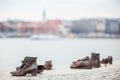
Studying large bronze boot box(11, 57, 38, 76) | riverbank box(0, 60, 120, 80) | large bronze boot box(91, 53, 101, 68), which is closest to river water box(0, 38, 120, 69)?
large bronze boot box(91, 53, 101, 68)

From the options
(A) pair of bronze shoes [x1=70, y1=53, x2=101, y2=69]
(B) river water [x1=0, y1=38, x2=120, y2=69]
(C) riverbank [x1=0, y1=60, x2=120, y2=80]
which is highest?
(A) pair of bronze shoes [x1=70, y1=53, x2=101, y2=69]

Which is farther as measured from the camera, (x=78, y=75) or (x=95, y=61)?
(x=95, y=61)

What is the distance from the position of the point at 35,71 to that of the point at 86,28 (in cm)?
2098

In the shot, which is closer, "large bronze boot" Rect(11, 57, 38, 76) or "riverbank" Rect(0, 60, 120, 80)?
"riverbank" Rect(0, 60, 120, 80)

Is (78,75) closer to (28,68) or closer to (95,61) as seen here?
(28,68)

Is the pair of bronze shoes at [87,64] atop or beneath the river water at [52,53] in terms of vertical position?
atop

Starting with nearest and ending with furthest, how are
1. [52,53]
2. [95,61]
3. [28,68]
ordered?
[28,68], [95,61], [52,53]

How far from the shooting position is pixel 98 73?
8.41 metres

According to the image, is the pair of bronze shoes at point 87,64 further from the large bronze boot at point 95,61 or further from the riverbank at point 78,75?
the riverbank at point 78,75

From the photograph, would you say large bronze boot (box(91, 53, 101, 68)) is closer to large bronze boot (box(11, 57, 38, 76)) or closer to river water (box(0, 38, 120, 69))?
large bronze boot (box(11, 57, 38, 76))

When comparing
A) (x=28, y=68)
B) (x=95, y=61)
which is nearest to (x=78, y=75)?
(x=28, y=68)

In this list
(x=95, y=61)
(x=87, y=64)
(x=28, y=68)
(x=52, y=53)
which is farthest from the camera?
(x=52, y=53)

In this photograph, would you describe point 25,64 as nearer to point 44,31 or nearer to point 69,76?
point 69,76

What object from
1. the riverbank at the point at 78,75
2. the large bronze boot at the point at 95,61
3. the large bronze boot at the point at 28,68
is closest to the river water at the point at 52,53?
the large bronze boot at the point at 95,61
